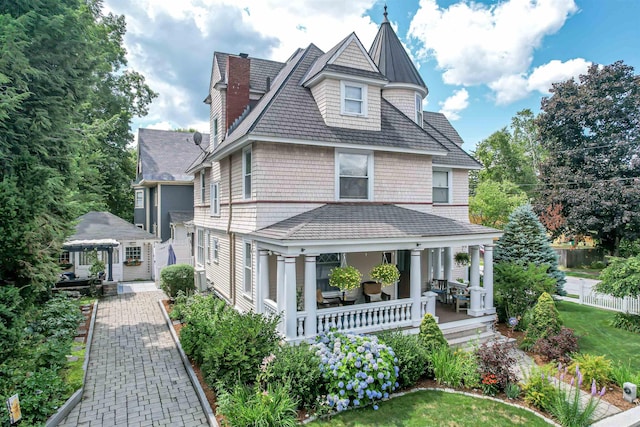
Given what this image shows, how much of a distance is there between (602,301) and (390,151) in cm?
1295

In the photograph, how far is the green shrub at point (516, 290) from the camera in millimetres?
13008

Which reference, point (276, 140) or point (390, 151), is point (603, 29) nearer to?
point (390, 151)

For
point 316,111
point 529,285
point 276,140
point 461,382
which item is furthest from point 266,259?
point 529,285

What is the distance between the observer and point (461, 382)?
838cm

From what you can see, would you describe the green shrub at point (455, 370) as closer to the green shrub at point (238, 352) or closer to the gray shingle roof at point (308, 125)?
the green shrub at point (238, 352)

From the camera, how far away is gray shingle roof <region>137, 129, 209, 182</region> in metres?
26.4

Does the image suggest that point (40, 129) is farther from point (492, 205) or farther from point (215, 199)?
point (492, 205)

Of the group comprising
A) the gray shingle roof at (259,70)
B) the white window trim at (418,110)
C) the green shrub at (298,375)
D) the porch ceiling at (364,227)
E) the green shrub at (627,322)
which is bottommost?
the green shrub at (627,322)

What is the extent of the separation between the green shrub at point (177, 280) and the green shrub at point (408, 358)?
10.7 meters

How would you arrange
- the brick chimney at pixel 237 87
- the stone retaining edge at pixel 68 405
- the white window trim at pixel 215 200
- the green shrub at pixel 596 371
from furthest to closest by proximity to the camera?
the white window trim at pixel 215 200 < the brick chimney at pixel 237 87 < the green shrub at pixel 596 371 < the stone retaining edge at pixel 68 405

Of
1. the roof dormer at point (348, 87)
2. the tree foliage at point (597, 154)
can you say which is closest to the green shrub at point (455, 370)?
the roof dormer at point (348, 87)

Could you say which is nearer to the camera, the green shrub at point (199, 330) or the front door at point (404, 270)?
the green shrub at point (199, 330)

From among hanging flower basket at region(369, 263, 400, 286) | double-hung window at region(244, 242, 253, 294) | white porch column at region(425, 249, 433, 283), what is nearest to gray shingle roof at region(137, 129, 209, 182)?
double-hung window at region(244, 242, 253, 294)

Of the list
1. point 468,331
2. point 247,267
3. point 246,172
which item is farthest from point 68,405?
point 468,331
